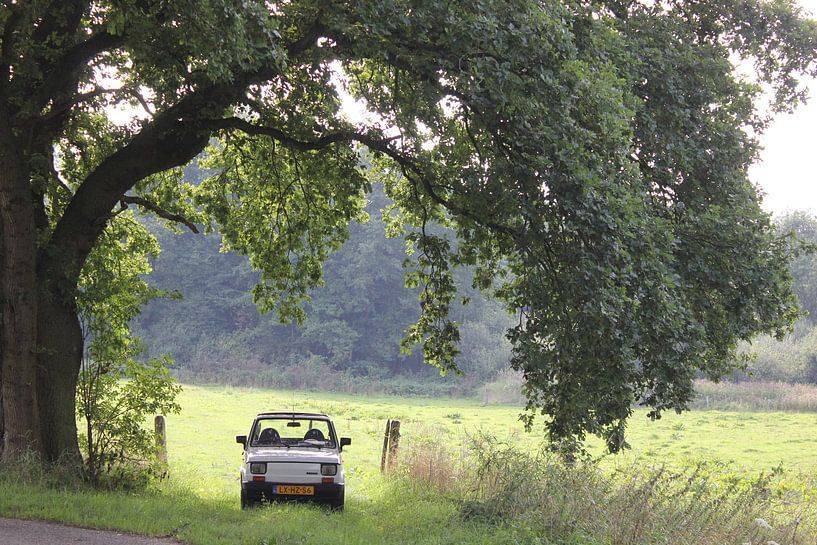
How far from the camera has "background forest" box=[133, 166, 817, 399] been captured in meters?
74.8

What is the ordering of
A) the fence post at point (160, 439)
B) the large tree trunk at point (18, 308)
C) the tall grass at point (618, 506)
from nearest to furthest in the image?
the tall grass at point (618, 506) < the large tree trunk at point (18, 308) < the fence post at point (160, 439)

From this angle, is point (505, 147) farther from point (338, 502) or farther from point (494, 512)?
Result: point (338, 502)

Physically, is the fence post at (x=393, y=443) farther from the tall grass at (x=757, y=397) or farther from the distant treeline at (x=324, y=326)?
the distant treeline at (x=324, y=326)

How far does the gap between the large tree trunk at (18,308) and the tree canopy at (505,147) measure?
1.3 inches

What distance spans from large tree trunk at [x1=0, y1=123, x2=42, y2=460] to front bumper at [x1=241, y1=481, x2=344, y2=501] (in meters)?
3.62

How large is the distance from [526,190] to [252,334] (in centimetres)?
7290

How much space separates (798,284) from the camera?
76625mm

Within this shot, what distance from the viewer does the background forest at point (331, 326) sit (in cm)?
7481

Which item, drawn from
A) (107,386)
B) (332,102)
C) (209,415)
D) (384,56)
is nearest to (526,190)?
(384,56)

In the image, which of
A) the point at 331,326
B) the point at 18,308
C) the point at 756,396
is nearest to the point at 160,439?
the point at 18,308

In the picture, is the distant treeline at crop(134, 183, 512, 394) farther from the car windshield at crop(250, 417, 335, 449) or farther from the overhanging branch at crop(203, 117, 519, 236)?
the car windshield at crop(250, 417, 335, 449)

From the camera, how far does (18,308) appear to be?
14.0 m

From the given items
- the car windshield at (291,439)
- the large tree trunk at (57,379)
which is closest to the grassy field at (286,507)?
the car windshield at (291,439)

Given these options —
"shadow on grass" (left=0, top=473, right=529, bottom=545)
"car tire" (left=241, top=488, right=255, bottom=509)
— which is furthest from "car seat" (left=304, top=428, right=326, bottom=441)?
"car tire" (left=241, top=488, right=255, bottom=509)
